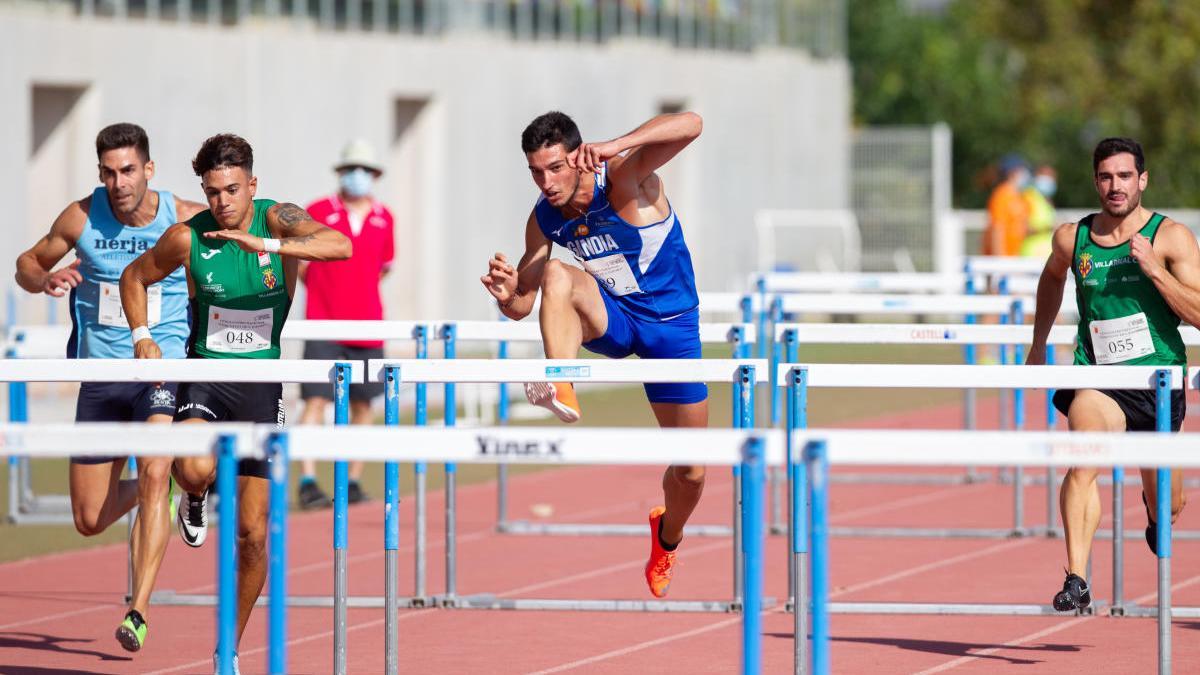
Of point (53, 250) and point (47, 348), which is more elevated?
point (53, 250)

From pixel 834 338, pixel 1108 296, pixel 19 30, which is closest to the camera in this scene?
pixel 1108 296

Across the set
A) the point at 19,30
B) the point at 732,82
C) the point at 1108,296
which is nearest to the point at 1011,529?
the point at 1108,296

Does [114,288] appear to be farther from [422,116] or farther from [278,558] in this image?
[422,116]

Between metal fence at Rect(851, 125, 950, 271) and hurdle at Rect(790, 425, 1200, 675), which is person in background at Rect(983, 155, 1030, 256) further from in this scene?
hurdle at Rect(790, 425, 1200, 675)

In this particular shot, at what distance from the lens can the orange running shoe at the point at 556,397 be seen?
23.2 ft

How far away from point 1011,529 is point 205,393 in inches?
216

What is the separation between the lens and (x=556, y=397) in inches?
279

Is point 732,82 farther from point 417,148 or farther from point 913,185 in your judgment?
point 417,148

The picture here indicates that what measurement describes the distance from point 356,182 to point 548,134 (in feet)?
18.0

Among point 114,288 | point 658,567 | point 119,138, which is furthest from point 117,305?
point 658,567

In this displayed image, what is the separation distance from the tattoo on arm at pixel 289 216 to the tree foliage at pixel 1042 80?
34.6 m

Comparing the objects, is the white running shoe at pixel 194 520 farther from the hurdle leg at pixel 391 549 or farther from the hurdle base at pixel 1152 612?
the hurdle base at pixel 1152 612

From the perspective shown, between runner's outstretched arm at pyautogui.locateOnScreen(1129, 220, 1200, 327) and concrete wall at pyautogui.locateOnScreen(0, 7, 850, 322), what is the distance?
13173mm

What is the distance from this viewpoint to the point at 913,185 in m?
30.7
